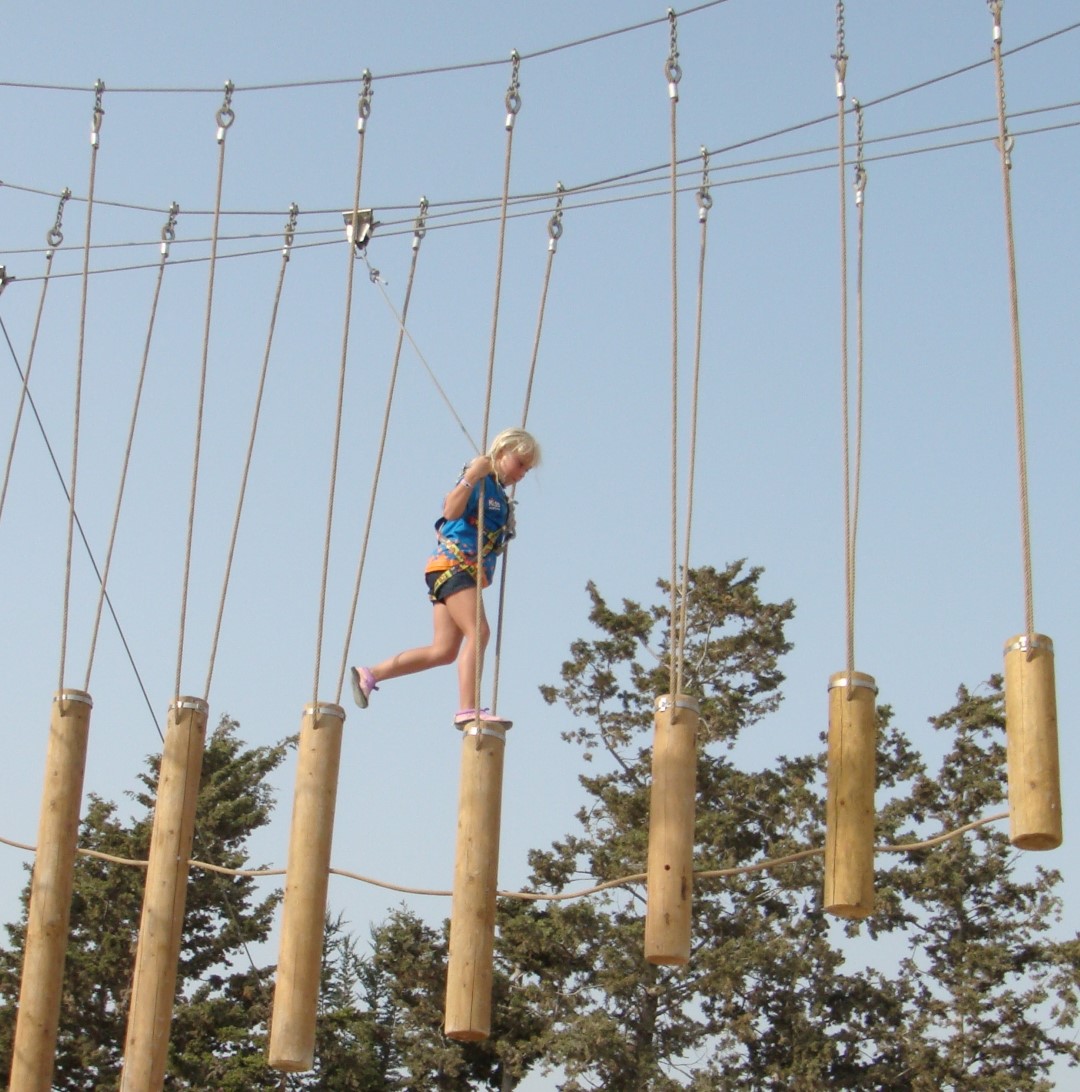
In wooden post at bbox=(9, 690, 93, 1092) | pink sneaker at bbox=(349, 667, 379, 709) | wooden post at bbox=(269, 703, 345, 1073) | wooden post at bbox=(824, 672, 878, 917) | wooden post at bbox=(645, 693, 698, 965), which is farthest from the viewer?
pink sneaker at bbox=(349, 667, 379, 709)

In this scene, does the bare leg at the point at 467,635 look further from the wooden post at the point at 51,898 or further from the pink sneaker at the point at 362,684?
the wooden post at the point at 51,898

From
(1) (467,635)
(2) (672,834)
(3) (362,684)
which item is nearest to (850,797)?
(2) (672,834)

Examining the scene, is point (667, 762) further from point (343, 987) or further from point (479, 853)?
point (343, 987)

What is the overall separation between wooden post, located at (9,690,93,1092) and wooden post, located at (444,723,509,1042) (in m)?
1.30

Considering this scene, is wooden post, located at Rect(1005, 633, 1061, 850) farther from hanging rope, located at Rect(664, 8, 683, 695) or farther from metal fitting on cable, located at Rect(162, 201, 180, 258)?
metal fitting on cable, located at Rect(162, 201, 180, 258)

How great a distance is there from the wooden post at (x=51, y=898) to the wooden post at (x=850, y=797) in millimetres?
2197

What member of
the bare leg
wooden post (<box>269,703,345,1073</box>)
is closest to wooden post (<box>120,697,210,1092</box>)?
wooden post (<box>269,703,345,1073</box>)

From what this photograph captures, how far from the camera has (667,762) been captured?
14.6 ft

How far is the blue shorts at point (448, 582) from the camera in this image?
547cm

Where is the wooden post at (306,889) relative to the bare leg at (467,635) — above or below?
below

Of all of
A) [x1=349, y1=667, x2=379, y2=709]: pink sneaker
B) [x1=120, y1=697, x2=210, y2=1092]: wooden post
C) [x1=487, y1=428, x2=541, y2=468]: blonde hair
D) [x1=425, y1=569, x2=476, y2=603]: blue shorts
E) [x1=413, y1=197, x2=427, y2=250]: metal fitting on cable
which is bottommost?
[x1=120, y1=697, x2=210, y2=1092]: wooden post

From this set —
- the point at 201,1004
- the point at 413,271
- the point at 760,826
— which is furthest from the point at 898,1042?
the point at 413,271

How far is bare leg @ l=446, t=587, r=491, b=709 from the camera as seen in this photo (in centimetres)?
517

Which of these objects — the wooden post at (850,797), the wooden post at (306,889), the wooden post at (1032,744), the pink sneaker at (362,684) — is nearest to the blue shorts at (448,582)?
the pink sneaker at (362,684)
